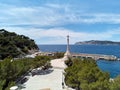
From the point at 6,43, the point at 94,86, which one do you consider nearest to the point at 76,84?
the point at 94,86

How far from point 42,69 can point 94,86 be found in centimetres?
1682

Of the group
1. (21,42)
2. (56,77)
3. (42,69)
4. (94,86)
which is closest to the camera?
(94,86)

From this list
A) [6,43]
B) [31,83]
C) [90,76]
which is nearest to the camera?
[90,76]

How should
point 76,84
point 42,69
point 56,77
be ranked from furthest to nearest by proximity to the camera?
point 42,69 → point 56,77 → point 76,84

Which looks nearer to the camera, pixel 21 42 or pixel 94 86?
pixel 94 86

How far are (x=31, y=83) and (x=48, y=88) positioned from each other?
2914 mm

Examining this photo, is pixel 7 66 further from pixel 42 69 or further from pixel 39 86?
pixel 42 69

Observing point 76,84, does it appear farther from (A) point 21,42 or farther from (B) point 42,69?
(A) point 21,42

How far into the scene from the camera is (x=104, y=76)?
1766 centimetres

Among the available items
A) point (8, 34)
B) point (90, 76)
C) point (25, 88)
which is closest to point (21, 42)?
point (8, 34)

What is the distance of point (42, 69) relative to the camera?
31562mm

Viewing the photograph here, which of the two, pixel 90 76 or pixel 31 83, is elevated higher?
pixel 90 76

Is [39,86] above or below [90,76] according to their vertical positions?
below

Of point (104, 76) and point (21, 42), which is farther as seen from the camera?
point (21, 42)
